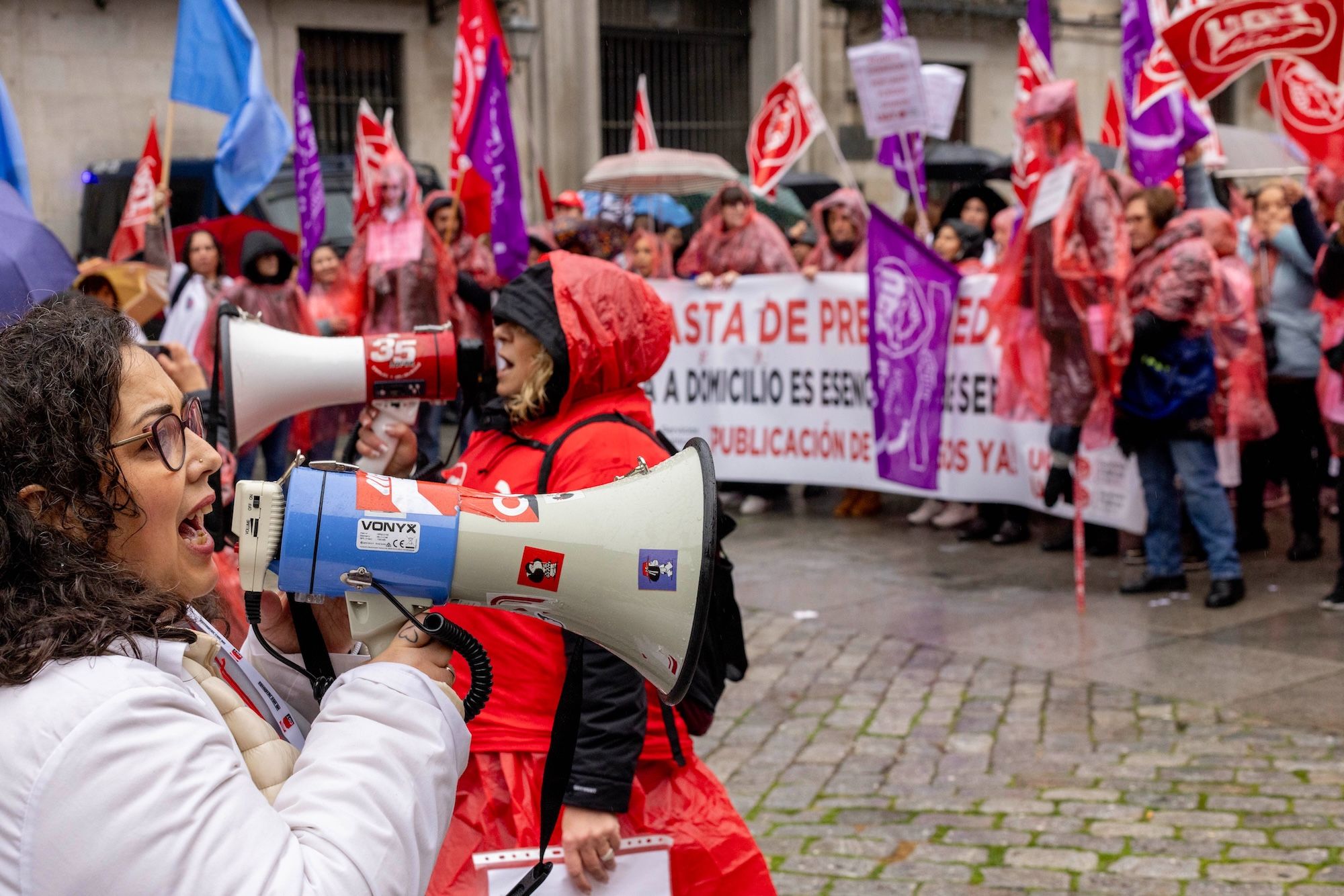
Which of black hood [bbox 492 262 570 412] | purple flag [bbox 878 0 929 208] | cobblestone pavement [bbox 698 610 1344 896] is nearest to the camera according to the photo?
black hood [bbox 492 262 570 412]

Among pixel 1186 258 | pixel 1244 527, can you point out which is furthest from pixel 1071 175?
pixel 1244 527

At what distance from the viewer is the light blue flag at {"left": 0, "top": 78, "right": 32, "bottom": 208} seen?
386 centimetres

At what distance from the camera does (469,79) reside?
915cm

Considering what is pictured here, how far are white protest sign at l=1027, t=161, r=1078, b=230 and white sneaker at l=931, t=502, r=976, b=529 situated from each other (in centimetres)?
247

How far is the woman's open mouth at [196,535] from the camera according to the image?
1.57 m

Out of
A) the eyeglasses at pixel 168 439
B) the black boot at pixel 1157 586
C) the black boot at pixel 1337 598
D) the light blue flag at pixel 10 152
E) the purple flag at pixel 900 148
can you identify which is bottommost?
the black boot at pixel 1157 586

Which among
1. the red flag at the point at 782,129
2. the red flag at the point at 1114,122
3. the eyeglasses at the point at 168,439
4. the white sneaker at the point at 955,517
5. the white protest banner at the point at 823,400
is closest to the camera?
the eyeglasses at the point at 168,439

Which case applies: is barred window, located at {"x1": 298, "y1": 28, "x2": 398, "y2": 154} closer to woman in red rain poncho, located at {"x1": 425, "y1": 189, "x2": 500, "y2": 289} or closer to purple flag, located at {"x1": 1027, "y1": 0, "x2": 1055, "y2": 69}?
woman in red rain poncho, located at {"x1": 425, "y1": 189, "x2": 500, "y2": 289}

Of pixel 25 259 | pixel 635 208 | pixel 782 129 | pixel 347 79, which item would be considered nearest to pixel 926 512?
pixel 782 129

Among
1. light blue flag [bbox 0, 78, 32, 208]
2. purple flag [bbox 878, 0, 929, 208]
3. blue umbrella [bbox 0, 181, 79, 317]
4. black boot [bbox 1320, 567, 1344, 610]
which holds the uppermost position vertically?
purple flag [bbox 878, 0, 929, 208]

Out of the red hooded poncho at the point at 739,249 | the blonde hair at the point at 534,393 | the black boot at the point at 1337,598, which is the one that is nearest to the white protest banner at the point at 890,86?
the red hooded poncho at the point at 739,249

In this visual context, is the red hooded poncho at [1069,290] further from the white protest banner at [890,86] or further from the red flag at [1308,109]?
the white protest banner at [890,86]

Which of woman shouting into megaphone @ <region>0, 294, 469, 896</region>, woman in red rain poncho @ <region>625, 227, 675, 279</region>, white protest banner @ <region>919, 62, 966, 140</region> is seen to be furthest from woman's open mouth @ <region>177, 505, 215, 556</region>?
white protest banner @ <region>919, 62, 966, 140</region>

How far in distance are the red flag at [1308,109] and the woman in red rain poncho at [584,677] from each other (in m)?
5.52
